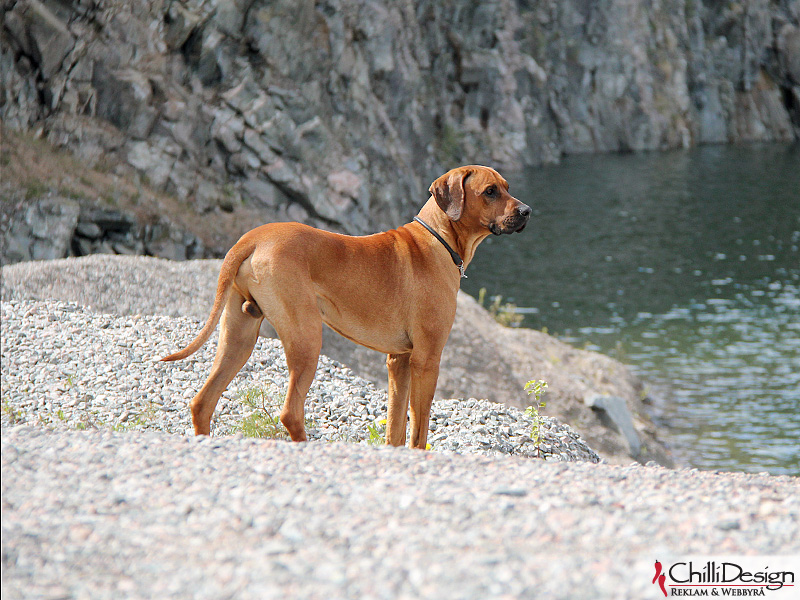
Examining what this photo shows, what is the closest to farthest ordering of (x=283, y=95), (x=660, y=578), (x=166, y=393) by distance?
(x=660, y=578)
(x=166, y=393)
(x=283, y=95)

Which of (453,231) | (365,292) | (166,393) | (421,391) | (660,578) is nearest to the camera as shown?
(660,578)

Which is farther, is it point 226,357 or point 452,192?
point 452,192

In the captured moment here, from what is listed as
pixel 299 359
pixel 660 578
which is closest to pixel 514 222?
pixel 299 359

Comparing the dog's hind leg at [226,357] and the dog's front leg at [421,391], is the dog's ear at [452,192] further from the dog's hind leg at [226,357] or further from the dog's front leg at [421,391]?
the dog's hind leg at [226,357]

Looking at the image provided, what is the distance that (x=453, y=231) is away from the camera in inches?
271

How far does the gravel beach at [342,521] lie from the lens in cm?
348

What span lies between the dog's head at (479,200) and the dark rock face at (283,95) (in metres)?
18.2

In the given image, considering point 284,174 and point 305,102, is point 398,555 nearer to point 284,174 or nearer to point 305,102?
point 284,174

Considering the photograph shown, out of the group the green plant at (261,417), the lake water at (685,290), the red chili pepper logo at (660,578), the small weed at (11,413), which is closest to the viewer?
the red chili pepper logo at (660,578)

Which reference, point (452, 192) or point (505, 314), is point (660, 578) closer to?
point (452, 192)

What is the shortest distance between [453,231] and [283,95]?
23365mm

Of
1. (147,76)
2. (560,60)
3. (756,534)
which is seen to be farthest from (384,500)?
(560,60)

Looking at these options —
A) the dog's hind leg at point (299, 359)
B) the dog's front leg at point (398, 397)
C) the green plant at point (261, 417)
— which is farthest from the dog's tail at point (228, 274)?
the green plant at point (261, 417)

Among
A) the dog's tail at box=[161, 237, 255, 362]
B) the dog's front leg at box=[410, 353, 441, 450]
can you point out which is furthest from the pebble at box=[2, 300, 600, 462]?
the dog's tail at box=[161, 237, 255, 362]
